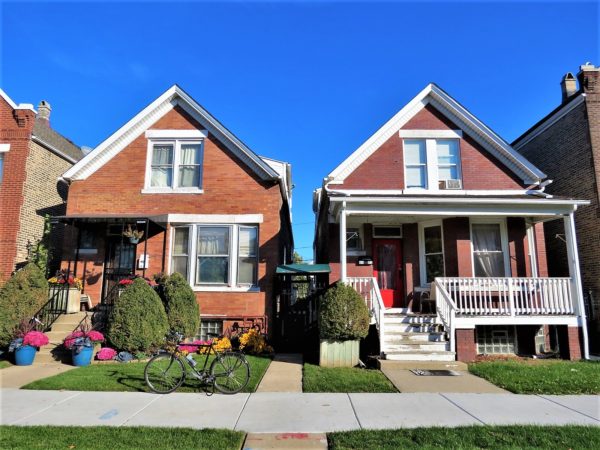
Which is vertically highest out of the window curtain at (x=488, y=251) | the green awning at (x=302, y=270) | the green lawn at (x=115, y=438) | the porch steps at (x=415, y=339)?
the window curtain at (x=488, y=251)

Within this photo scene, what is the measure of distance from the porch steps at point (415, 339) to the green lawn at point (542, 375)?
84cm

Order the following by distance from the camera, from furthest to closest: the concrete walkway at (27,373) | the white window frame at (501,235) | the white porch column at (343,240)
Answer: the white window frame at (501,235) → the white porch column at (343,240) → the concrete walkway at (27,373)

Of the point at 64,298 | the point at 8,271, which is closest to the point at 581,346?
the point at 64,298

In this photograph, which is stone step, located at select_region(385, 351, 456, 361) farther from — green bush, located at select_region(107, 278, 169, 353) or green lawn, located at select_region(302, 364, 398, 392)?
green bush, located at select_region(107, 278, 169, 353)

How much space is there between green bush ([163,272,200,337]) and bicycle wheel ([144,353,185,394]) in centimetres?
345

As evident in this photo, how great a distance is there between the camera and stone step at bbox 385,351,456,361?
9.83m

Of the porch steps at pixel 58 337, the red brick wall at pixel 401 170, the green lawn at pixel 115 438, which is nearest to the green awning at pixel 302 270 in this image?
the red brick wall at pixel 401 170

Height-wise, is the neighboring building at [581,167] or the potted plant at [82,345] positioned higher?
the neighboring building at [581,167]

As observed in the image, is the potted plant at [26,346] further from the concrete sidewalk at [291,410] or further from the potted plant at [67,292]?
the concrete sidewalk at [291,410]

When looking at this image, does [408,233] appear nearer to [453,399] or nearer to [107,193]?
[453,399]

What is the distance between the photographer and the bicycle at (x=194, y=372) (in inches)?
284

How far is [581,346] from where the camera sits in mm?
10953

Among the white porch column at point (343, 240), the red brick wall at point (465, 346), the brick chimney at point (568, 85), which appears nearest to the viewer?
the red brick wall at point (465, 346)

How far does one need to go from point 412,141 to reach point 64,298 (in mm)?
11709
